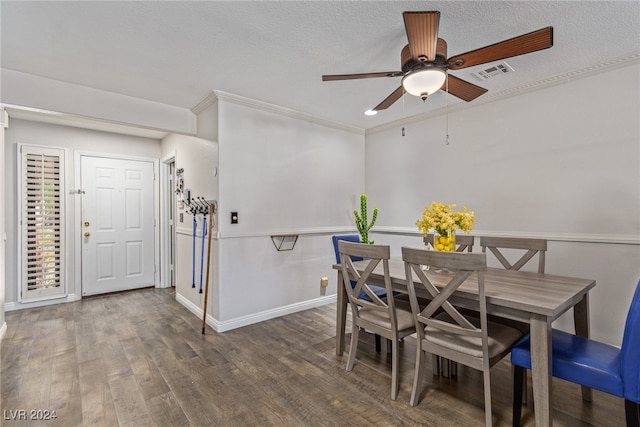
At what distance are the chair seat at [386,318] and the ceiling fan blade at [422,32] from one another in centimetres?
170

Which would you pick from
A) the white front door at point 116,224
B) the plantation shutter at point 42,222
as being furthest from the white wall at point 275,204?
the plantation shutter at point 42,222

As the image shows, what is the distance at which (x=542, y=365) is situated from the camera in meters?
1.55

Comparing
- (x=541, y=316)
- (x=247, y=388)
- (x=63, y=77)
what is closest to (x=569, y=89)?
(x=541, y=316)

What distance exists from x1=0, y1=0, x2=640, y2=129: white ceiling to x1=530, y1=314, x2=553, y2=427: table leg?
73.2 inches

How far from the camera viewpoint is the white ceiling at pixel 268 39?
1865 millimetres

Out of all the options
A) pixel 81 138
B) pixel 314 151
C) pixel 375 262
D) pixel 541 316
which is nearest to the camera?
pixel 541 316

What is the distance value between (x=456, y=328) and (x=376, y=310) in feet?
1.97

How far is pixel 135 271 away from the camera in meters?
4.78

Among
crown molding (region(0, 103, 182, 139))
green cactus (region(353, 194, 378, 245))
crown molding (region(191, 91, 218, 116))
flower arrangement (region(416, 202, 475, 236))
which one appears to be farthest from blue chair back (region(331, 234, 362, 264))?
crown molding (region(0, 103, 182, 139))

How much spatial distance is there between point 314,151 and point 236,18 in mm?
2146

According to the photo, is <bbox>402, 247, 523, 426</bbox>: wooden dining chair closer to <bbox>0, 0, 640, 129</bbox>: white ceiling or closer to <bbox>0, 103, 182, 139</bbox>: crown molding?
<bbox>0, 0, 640, 129</bbox>: white ceiling

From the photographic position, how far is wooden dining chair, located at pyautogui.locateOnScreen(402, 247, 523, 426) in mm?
1657

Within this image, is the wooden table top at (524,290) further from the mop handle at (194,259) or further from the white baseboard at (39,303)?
the white baseboard at (39,303)

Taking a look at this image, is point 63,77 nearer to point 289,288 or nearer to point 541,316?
point 289,288
